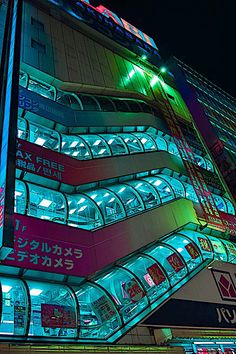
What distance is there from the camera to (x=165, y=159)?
20.0 m

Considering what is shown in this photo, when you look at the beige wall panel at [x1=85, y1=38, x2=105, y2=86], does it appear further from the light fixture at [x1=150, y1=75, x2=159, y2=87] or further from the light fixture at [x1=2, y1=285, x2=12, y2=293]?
the light fixture at [x1=2, y1=285, x2=12, y2=293]

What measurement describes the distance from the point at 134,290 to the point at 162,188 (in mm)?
8709

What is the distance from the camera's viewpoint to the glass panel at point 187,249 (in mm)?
14977

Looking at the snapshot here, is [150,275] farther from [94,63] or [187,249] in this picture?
[94,63]

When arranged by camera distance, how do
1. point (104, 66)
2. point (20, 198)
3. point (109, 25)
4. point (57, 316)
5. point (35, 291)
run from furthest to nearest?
1. point (109, 25)
2. point (104, 66)
3. point (20, 198)
4. point (35, 291)
5. point (57, 316)

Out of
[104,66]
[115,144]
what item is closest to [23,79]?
[115,144]

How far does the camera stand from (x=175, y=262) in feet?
45.3

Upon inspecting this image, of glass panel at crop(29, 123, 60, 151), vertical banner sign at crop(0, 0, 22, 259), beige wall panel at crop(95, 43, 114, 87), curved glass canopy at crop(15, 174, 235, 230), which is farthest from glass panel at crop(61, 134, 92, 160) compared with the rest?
beige wall panel at crop(95, 43, 114, 87)

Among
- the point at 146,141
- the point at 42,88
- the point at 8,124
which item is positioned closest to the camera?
the point at 8,124

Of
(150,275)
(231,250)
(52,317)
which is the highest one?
(231,250)

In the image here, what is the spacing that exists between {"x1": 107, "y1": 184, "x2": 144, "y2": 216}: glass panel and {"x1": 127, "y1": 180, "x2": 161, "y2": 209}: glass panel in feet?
2.49

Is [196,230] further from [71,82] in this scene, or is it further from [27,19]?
[27,19]

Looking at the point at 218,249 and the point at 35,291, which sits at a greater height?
the point at 218,249

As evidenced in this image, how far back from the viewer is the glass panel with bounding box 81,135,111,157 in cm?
1764
